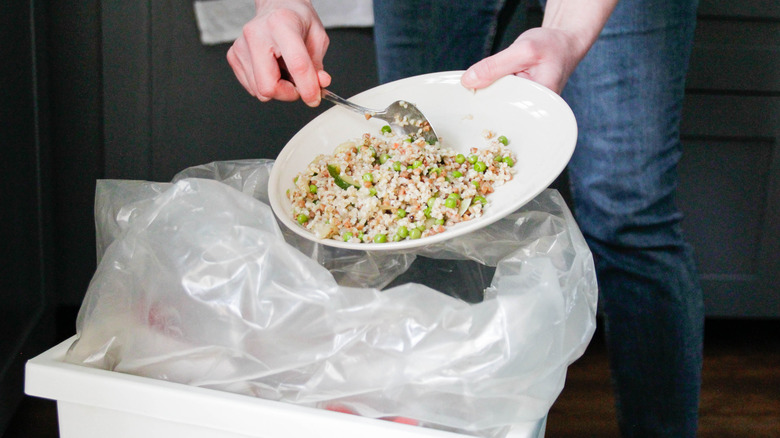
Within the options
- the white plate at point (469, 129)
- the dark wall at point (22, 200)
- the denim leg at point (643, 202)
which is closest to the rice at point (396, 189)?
the white plate at point (469, 129)

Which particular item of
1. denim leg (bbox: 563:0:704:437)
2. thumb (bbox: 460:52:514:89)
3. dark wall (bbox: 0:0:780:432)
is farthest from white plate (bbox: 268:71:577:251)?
dark wall (bbox: 0:0:780:432)

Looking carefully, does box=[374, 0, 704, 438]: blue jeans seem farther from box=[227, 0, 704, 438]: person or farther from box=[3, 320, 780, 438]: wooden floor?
box=[3, 320, 780, 438]: wooden floor

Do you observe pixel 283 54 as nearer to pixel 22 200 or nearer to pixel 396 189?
pixel 396 189

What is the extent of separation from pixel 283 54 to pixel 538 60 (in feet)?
0.79

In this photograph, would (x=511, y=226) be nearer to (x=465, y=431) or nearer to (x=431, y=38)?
(x=465, y=431)

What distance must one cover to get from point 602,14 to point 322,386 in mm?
452

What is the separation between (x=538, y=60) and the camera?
2.20 ft

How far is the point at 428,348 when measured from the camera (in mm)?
472

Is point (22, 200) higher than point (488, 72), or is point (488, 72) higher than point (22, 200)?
point (488, 72)

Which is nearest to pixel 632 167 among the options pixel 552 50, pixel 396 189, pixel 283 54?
pixel 552 50

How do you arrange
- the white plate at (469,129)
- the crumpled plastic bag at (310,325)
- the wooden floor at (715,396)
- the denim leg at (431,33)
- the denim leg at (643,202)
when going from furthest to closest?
the wooden floor at (715,396), the denim leg at (431,33), the denim leg at (643,202), the white plate at (469,129), the crumpled plastic bag at (310,325)

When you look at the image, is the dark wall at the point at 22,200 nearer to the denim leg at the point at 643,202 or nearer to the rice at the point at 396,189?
the rice at the point at 396,189

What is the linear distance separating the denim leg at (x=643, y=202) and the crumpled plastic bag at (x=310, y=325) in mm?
275

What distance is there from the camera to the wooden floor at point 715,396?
1052mm
